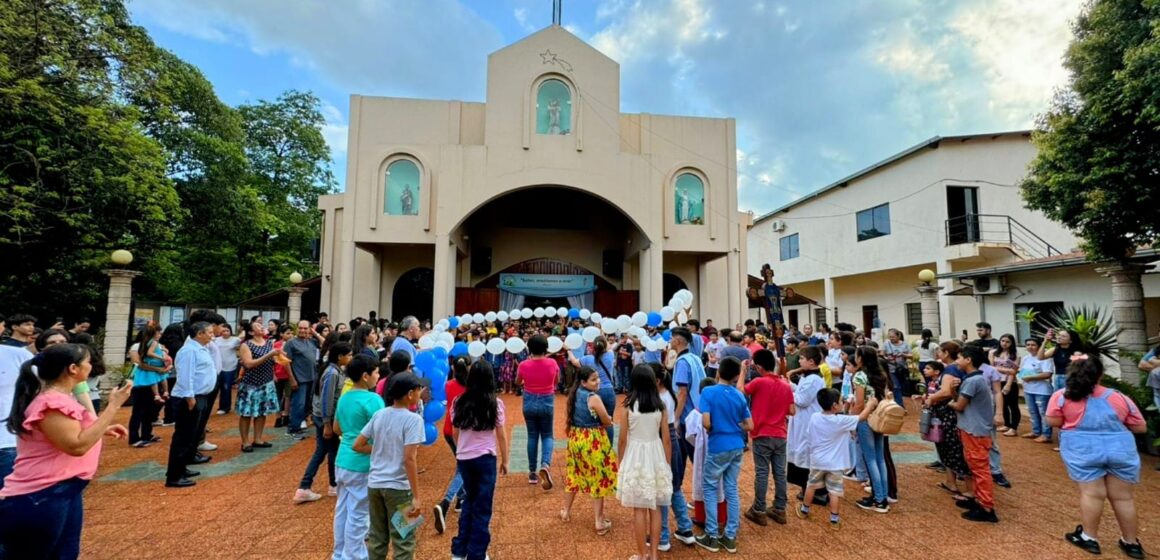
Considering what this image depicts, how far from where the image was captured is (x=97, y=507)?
414 centimetres

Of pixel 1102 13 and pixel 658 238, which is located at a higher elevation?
pixel 1102 13

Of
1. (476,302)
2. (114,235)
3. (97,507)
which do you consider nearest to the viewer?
(97,507)

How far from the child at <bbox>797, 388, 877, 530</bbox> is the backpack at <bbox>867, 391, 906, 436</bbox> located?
78 millimetres

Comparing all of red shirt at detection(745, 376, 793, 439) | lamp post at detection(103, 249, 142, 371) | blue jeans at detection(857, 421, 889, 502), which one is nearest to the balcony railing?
blue jeans at detection(857, 421, 889, 502)

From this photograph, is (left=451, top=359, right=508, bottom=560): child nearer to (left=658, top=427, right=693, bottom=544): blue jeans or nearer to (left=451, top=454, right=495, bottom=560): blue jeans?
(left=451, top=454, right=495, bottom=560): blue jeans

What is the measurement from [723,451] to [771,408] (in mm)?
698

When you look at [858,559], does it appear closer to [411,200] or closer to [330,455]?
[330,455]

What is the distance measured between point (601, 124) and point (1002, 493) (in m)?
13.0

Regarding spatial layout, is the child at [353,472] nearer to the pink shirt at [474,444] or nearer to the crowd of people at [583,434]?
the crowd of people at [583,434]

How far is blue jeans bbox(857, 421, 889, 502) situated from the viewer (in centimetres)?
417

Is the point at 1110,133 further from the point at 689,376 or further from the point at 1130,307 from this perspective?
the point at 689,376

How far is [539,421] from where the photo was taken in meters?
Result: 4.60

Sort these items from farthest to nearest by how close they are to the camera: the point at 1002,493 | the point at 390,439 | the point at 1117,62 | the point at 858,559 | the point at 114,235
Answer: the point at 114,235 → the point at 1117,62 → the point at 1002,493 → the point at 858,559 → the point at 390,439

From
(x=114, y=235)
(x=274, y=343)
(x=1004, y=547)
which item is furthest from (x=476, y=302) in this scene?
(x=1004, y=547)
